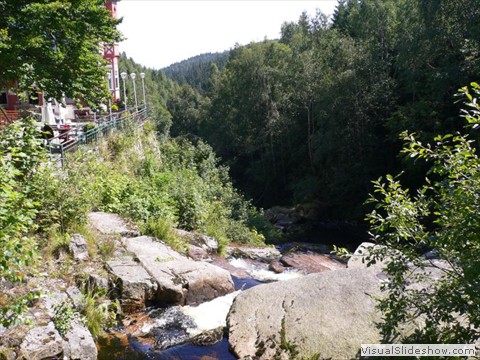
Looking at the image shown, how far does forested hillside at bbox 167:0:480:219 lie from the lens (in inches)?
813

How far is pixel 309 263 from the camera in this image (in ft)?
40.4

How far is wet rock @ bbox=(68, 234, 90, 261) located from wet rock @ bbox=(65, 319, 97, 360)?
2039 millimetres

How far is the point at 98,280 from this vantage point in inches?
276

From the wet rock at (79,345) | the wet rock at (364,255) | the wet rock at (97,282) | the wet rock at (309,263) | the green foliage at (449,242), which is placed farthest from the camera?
the wet rock at (309,263)

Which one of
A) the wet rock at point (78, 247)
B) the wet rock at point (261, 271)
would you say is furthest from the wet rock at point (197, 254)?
the wet rock at point (78, 247)

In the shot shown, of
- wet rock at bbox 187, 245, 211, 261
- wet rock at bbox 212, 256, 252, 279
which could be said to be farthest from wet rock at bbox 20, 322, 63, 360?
wet rock at bbox 212, 256, 252, 279

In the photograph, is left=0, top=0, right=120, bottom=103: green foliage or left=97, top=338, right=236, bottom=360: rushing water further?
left=0, top=0, right=120, bottom=103: green foliage

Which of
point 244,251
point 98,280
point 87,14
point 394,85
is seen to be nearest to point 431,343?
point 98,280

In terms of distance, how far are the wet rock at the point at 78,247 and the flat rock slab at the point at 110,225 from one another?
0.83 meters

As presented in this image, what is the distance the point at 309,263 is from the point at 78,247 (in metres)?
7.12

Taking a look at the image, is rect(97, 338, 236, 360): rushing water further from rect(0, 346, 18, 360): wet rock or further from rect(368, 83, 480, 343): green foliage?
rect(368, 83, 480, 343): green foliage

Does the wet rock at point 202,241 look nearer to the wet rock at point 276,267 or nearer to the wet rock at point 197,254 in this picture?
the wet rock at point 197,254

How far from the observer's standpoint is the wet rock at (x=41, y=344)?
16.0 feet

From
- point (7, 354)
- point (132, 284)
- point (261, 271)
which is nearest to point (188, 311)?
point (132, 284)
